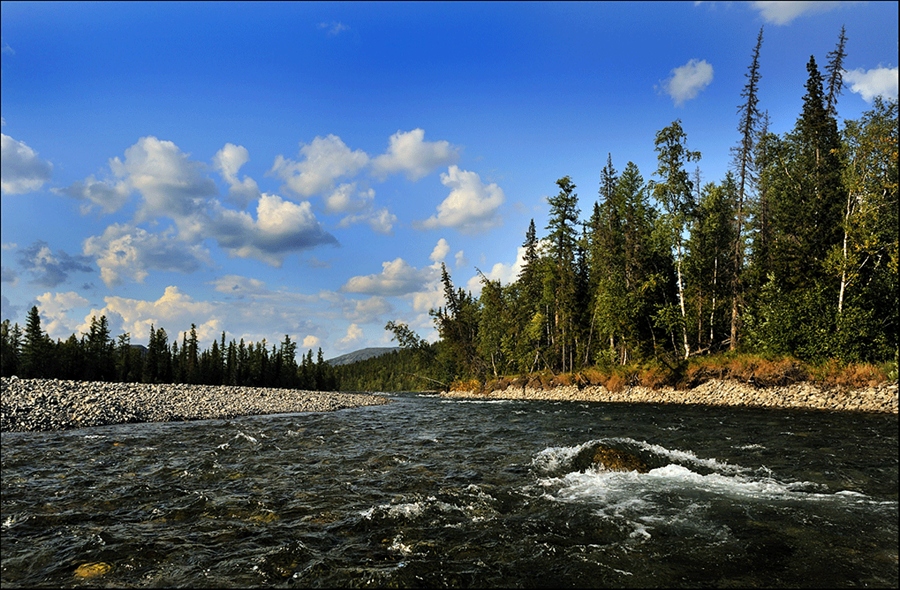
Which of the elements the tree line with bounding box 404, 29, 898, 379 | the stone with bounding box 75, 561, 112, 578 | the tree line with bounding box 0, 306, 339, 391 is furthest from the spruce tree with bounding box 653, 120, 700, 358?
the tree line with bounding box 0, 306, 339, 391

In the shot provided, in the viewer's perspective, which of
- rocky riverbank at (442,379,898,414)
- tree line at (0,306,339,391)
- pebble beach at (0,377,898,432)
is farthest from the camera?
tree line at (0,306,339,391)

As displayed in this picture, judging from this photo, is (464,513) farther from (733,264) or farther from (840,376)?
(733,264)

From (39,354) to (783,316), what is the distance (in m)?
113

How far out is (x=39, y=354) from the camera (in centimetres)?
8300

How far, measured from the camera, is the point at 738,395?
2888 cm

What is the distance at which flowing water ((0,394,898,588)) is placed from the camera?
5.98 meters

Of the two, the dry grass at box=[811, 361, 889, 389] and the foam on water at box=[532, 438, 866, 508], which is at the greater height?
the dry grass at box=[811, 361, 889, 389]

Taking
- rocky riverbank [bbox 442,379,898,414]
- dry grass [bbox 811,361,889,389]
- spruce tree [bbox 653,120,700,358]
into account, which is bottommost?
rocky riverbank [bbox 442,379,898,414]

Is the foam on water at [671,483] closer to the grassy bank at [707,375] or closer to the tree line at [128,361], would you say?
the grassy bank at [707,375]

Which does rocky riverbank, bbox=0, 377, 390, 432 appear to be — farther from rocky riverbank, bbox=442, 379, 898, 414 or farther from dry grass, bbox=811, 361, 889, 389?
dry grass, bbox=811, 361, 889, 389

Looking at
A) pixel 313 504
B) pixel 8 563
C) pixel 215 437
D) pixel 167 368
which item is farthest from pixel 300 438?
pixel 167 368

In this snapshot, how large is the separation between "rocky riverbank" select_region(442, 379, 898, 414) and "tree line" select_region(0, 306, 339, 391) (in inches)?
3297

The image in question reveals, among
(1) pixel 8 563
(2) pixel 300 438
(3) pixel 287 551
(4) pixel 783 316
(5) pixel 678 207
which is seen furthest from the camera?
(5) pixel 678 207

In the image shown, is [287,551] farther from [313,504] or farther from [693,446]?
[693,446]
